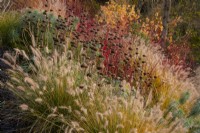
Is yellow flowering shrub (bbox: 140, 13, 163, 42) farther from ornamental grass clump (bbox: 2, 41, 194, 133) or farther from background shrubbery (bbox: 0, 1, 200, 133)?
ornamental grass clump (bbox: 2, 41, 194, 133)

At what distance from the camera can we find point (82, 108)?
3.90 metres

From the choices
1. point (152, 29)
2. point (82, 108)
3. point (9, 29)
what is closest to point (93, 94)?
point (82, 108)

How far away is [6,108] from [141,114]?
196 cm

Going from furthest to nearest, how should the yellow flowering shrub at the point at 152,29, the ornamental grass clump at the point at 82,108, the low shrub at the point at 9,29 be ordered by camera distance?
the yellow flowering shrub at the point at 152,29 → the low shrub at the point at 9,29 → the ornamental grass clump at the point at 82,108

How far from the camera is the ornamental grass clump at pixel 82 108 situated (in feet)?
13.4

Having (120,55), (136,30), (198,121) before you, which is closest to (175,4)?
(136,30)

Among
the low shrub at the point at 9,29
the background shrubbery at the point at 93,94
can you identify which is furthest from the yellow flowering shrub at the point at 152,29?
the low shrub at the point at 9,29

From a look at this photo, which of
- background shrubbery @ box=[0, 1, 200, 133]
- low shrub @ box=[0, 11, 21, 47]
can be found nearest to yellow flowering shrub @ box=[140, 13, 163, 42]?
background shrubbery @ box=[0, 1, 200, 133]

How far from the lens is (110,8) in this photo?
11.4 metres

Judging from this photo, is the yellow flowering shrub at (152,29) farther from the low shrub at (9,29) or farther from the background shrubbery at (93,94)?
the low shrub at (9,29)

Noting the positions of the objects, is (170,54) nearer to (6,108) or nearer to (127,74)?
(127,74)

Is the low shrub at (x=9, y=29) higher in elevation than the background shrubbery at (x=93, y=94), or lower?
lower

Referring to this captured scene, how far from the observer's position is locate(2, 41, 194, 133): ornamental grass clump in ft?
13.4

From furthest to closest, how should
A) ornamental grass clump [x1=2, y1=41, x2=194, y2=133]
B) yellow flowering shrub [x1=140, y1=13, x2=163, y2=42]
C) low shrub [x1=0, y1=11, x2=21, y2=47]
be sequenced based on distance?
yellow flowering shrub [x1=140, y1=13, x2=163, y2=42]
low shrub [x1=0, y1=11, x2=21, y2=47]
ornamental grass clump [x1=2, y1=41, x2=194, y2=133]
